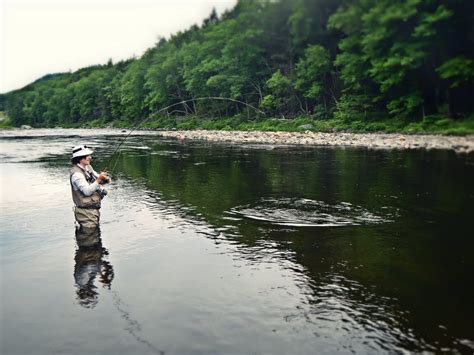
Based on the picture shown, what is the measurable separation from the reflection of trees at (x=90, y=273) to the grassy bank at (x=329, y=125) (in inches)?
935

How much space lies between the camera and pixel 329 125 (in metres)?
36.1

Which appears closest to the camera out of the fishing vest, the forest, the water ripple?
the fishing vest

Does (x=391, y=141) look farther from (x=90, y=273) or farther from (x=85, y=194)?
(x=90, y=273)

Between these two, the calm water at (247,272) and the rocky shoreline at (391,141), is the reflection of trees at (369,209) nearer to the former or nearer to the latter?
the calm water at (247,272)

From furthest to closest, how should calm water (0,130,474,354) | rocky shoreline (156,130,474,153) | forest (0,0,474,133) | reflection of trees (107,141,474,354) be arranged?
1. forest (0,0,474,133)
2. rocky shoreline (156,130,474,153)
3. reflection of trees (107,141,474,354)
4. calm water (0,130,474,354)

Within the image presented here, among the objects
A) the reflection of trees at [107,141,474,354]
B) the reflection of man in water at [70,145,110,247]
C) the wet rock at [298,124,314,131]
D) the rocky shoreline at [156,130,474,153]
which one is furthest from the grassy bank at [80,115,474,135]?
the reflection of man in water at [70,145,110,247]

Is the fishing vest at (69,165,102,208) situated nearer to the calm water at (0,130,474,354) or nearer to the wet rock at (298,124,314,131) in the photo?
the calm water at (0,130,474,354)

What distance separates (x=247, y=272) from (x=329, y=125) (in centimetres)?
3158

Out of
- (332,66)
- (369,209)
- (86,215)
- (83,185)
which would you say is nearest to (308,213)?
(369,209)

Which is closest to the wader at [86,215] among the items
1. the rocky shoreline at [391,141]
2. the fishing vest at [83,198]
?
the fishing vest at [83,198]

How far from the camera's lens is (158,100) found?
69.0 meters

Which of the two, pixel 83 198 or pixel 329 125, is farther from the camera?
pixel 329 125

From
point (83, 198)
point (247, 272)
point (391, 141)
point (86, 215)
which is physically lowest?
point (247, 272)

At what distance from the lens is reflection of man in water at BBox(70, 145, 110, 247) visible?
270 inches
